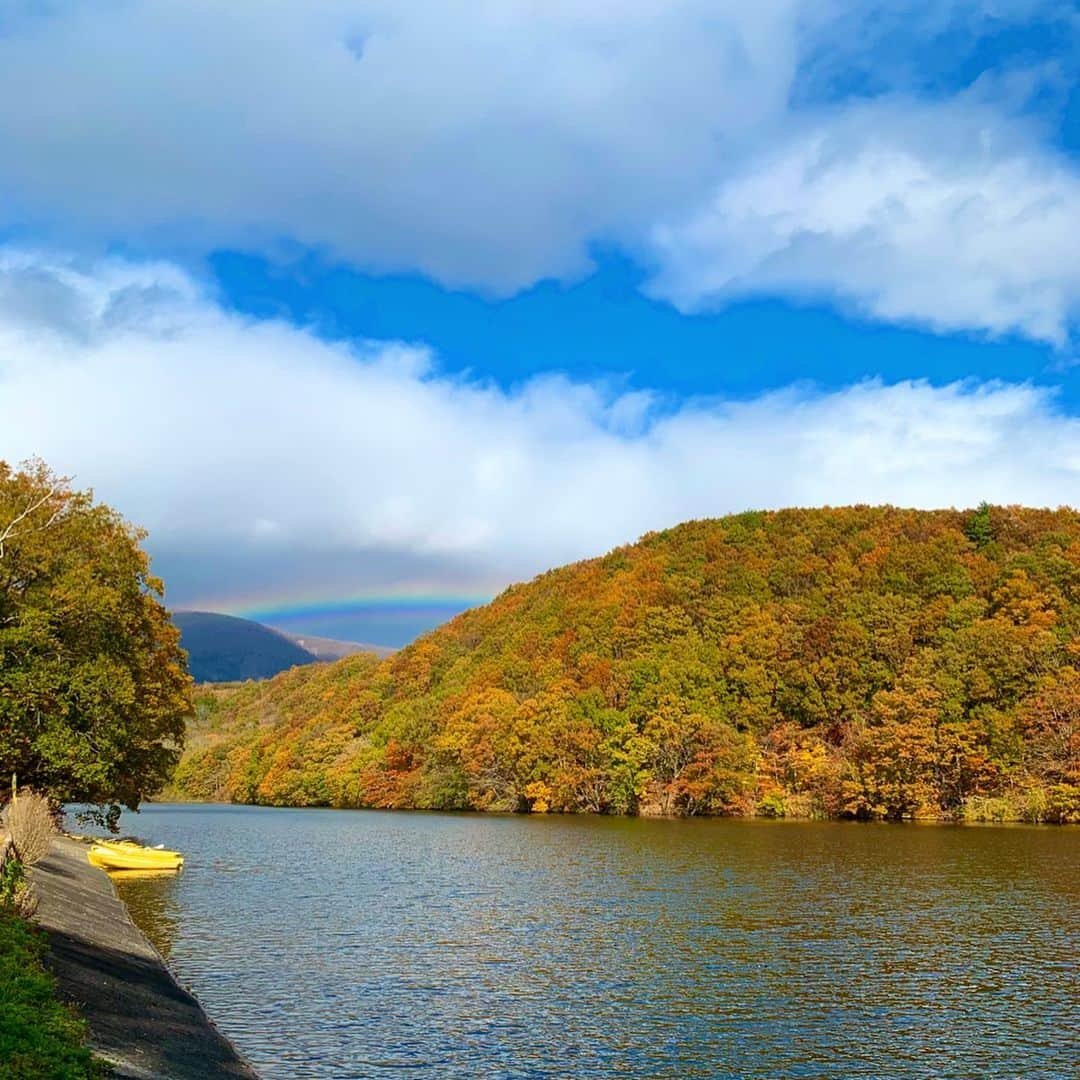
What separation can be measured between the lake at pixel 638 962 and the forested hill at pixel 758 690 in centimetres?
3615

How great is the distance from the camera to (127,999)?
22.2m

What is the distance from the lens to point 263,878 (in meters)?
54.1

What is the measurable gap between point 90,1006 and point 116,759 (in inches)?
1069

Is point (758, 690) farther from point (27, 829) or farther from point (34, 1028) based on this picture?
point (34, 1028)

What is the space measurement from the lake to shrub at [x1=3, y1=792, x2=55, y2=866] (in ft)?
15.7

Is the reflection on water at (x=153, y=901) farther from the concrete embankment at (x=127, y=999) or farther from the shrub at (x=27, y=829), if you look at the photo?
the shrub at (x=27, y=829)

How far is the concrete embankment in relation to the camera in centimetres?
1798

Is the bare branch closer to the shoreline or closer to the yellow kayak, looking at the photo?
the yellow kayak

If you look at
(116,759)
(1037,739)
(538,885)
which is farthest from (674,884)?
(1037,739)

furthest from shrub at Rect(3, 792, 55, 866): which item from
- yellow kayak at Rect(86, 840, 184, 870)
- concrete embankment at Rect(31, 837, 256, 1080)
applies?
yellow kayak at Rect(86, 840, 184, 870)

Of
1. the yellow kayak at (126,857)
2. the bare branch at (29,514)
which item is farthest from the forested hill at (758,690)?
the bare branch at (29,514)

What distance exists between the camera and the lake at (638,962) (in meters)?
22.1

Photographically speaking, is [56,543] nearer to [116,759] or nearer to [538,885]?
[116,759]

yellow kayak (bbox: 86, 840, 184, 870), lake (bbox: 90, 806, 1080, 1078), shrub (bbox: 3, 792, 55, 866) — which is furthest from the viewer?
yellow kayak (bbox: 86, 840, 184, 870)
